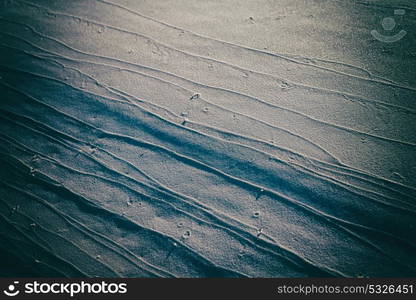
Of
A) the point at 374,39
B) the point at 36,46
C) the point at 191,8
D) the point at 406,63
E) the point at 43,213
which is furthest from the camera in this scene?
the point at 191,8

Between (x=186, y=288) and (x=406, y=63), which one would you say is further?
(x=406, y=63)

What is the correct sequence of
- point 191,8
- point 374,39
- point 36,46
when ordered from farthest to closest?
point 191,8 → point 36,46 → point 374,39

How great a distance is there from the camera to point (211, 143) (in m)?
2.27

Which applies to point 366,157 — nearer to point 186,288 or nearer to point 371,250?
Answer: point 371,250

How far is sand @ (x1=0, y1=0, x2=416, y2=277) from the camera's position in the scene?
1.88 meters

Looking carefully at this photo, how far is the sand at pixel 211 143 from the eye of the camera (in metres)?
1.88

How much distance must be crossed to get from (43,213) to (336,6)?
3.41 metres

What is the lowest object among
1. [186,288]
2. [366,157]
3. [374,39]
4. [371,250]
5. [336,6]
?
[186,288]

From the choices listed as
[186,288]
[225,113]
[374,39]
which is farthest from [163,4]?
[186,288]

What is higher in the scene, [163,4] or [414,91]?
[163,4]

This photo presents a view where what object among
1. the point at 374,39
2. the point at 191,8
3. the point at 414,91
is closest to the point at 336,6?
the point at 374,39

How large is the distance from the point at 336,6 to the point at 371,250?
100 inches

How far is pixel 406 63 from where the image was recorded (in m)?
2.53

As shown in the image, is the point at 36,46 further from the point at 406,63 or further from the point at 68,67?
the point at 406,63
